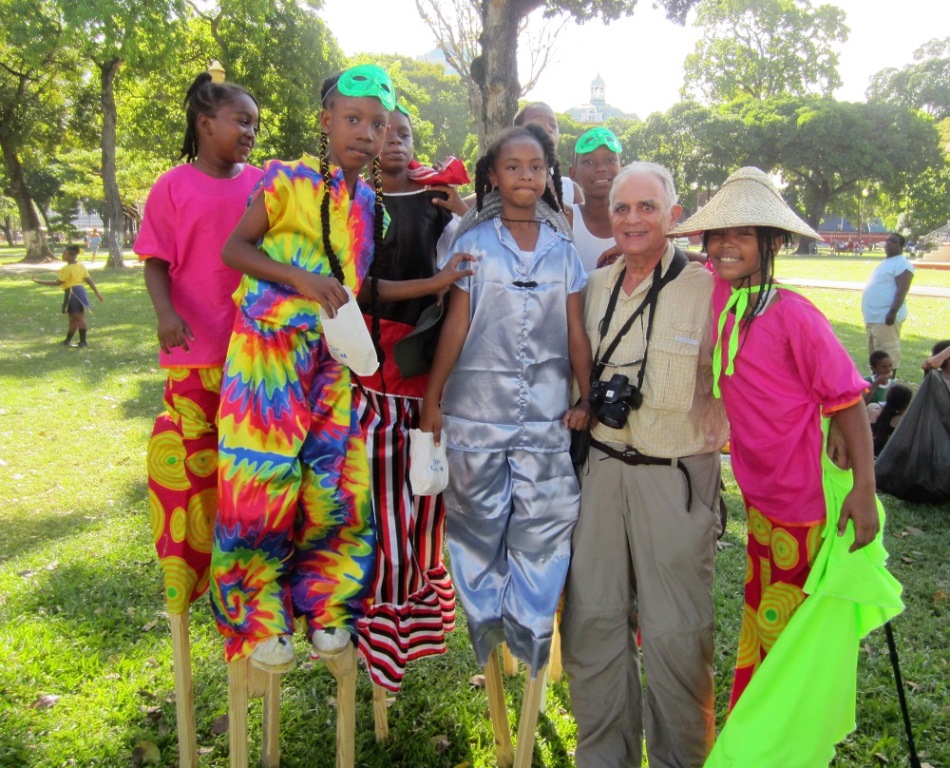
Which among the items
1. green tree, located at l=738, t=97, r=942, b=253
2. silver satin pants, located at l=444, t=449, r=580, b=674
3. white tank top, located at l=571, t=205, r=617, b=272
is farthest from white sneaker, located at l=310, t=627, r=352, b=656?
green tree, located at l=738, t=97, r=942, b=253

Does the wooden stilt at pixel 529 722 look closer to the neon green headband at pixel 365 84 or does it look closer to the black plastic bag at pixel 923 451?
the neon green headband at pixel 365 84

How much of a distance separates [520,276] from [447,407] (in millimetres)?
540

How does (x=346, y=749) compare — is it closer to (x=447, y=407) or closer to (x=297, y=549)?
(x=297, y=549)

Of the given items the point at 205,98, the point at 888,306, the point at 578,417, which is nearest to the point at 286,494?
the point at 578,417

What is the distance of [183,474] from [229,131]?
1279 millimetres

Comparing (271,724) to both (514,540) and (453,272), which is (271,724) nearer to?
(514,540)

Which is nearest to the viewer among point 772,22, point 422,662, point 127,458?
point 422,662

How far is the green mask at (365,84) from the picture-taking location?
8.26 feet

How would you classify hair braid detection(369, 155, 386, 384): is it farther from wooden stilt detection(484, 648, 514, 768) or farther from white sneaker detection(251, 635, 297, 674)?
wooden stilt detection(484, 648, 514, 768)

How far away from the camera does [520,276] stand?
263cm

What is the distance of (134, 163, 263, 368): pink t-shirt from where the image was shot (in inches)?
109

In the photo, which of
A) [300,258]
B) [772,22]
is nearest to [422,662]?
[300,258]

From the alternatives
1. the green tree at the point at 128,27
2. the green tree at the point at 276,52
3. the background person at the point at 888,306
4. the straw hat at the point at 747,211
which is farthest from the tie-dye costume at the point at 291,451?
the green tree at the point at 276,52

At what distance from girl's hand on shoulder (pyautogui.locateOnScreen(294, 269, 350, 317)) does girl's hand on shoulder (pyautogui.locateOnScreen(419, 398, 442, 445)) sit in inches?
19.3
